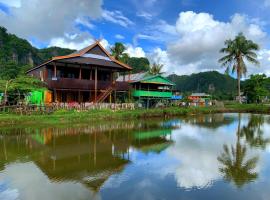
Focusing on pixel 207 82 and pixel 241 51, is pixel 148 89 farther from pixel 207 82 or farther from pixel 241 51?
pixel 207 82

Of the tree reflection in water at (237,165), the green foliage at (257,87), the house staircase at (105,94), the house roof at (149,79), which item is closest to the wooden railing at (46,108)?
the house staircase at (105,94)

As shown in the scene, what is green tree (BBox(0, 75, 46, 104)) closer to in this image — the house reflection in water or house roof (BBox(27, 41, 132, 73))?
house roof (BBox(27, 41, 132, 73))

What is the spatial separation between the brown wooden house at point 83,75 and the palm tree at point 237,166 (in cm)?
1690

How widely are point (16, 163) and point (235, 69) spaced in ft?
146

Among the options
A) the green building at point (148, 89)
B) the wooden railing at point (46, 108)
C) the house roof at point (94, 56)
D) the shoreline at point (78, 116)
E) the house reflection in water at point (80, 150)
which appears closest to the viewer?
the house reflection in water at point (80, 150)

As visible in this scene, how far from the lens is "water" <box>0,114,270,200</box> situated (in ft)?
21.9

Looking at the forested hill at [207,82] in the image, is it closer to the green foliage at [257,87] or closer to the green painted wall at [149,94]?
the green foliage at [257,87]

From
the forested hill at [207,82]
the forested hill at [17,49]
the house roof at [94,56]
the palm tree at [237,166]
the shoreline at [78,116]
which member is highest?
the forested hill at [17,49]

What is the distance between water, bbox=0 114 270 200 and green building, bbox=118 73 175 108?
18.2m

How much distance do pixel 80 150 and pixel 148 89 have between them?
23.5 meters

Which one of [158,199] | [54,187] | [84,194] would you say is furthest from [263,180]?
[54,187]

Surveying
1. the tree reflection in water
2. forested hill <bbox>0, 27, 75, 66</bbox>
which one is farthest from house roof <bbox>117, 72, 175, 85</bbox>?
forested hill <bbox>0, 27, 75, 66</bbox>

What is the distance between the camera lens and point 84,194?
21.5 feet

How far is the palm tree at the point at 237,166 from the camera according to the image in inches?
310
